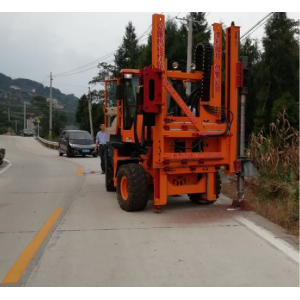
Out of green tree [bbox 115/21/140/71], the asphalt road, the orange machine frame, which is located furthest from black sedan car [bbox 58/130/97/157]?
green tree [bbox 115/21/140/71]

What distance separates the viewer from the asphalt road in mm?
4203

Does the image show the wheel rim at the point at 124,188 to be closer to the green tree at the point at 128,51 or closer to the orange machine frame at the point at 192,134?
the orange machine frame at the point at 192,134

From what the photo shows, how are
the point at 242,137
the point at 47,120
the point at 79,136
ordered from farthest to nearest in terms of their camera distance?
the point at 47,120
the point at 79,136
the point at 242,137

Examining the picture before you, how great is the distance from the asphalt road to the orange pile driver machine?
53 cm

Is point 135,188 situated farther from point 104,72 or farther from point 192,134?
point 104,72

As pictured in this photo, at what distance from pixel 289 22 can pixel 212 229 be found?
19372 mm

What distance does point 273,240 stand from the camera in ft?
17.8

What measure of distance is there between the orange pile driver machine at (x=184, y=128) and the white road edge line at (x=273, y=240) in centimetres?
126

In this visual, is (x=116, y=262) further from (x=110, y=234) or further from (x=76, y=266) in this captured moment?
(x=110, y=234)

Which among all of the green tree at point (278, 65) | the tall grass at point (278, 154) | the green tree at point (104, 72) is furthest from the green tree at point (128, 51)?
the tall grass at point (278, 154)

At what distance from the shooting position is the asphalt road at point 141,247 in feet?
13.8

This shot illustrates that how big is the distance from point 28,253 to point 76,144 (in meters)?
19.4

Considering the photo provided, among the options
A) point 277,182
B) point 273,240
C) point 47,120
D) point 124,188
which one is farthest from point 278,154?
point 47,120

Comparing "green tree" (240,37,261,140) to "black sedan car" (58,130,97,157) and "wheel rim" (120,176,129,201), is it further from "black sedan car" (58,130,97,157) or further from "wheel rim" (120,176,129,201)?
"wheel rim" (120,176,129,201)
